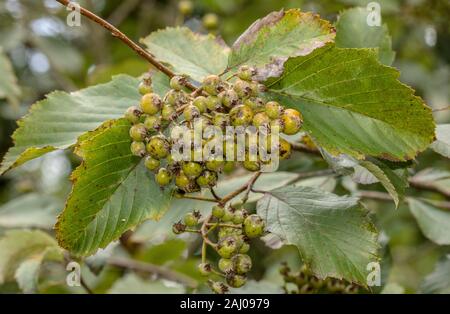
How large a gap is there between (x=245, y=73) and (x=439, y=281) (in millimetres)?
1042

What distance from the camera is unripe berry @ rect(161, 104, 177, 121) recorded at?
3.86ft

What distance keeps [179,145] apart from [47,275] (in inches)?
70.1

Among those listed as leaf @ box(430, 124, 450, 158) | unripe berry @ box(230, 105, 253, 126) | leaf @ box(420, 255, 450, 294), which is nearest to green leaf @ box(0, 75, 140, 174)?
unripe berry @ box(230, 105, 253, 126)

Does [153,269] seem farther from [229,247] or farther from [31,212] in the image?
[229,247]

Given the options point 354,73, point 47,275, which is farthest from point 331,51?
point 47,275

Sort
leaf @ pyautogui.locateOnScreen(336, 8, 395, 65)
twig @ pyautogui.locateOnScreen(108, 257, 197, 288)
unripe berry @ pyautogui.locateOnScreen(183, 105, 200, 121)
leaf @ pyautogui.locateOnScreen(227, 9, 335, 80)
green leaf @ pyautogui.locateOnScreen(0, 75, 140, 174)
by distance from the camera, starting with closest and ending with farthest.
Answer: unripe berry @ pyautogui.locateOnScreen(183, 105, 200, 121) < leaf @ pyautogui.locateOnScreen(227, 9, 335, 80) < green leaf @ pyautogui.locateOnScreen(0, 75, 140, 174) < leaf @ pyautogui.locateOnScreen(336, 8, 395, 65) < twig @ pyautogui.locateOnScreen(108, 257, 197, 288)

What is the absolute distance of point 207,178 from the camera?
1.17 m

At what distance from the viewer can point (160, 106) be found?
1.19m

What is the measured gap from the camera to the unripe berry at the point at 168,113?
118 centimetres

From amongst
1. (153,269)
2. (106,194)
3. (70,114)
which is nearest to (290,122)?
(106,194)

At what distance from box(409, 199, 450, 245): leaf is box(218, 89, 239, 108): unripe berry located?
39.3 inches

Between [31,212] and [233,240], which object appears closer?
[233,240]

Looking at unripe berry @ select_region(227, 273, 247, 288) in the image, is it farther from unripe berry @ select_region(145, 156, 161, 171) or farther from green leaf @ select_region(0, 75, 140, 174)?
green leaf @ select_region(0, 75, 140, 174)

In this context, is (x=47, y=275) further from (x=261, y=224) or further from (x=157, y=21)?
(x=157, y=21)
